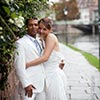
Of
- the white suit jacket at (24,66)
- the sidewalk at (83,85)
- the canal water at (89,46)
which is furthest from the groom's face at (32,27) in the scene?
the canal water at (89,46)

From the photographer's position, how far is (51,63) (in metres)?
4.93

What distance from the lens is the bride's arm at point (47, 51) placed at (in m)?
4.69

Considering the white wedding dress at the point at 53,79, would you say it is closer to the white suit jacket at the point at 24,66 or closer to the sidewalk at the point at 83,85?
the white suit jacket at the point at 24,66

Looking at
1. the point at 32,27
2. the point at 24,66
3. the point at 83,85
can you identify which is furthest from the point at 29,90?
the point at 83,85

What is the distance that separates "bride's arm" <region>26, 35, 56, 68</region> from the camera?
4.69 meters

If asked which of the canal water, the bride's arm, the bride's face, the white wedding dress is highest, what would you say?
the bride's face

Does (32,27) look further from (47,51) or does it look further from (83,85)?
(83,85)

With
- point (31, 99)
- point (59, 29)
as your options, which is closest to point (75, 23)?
point (59, 29)

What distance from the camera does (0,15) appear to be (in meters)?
3.93

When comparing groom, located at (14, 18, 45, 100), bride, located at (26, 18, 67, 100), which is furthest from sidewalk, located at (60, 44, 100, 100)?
groom, located at (14, 18, 45, 100)

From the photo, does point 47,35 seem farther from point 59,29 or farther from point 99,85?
point 59,29

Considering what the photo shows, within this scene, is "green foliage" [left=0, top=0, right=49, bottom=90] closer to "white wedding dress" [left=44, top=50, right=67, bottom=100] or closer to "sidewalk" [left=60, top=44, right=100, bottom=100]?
"white wedding dress" [left=44, top=50, right=67, bottom=100]

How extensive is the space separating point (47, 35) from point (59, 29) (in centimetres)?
9914

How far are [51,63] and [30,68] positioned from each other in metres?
0.31
